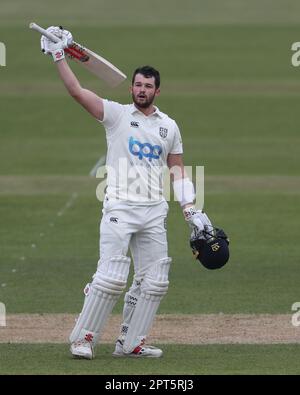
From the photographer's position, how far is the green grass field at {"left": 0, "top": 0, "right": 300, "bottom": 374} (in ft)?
41.3

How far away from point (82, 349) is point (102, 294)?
1.44 ft

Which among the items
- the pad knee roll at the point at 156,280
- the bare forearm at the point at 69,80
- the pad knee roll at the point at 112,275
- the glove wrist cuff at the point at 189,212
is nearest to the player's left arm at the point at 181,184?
the glove wrist cuff at the point at 189,212

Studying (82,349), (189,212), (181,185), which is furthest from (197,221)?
(82,349)

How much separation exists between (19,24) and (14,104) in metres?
14.1

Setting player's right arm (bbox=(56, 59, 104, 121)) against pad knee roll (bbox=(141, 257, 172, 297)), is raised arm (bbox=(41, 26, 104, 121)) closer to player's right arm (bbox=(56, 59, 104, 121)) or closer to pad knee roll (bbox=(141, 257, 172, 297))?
player's right arm (bbox=(56, 59, 104, 121))

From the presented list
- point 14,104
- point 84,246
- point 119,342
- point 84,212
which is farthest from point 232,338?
point 14,104

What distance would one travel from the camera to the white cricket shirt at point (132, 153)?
10.1 metres

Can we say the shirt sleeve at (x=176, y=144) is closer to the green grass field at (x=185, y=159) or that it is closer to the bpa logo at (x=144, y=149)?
the bpa logo at (x=144, y=149)

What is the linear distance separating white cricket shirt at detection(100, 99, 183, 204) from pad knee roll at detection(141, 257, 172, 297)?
0.48 metres

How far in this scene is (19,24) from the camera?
46750 millimetres

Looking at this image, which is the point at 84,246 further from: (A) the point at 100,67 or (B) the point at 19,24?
(B) the point at 19,24

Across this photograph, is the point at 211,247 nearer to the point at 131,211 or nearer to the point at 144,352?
the point at 131,211

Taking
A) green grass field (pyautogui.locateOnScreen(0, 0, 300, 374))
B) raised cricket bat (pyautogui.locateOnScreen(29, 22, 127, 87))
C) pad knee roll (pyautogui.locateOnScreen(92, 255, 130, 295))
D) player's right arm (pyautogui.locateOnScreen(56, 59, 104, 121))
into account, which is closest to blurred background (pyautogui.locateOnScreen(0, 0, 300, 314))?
green grass field (pyautogui.locateOnScreen(0, 0, 300, 374))

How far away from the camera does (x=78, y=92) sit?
9930 millimetres
